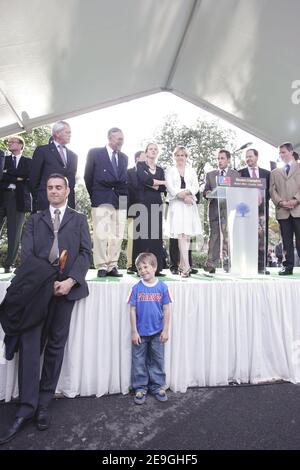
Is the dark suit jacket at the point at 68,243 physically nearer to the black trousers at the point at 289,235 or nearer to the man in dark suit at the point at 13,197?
the man in dark suit at the point at 13,197

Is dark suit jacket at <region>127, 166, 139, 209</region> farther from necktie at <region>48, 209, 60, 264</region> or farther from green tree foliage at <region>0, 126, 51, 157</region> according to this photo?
green tree foliage at <region>0, 126, 51, 157</region>

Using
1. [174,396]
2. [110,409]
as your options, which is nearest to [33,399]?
[110,409]

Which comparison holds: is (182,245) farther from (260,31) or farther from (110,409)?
(260,31)

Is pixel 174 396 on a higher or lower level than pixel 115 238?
lower

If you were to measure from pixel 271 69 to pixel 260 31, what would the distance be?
1.99ft

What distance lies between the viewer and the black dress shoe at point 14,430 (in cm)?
197

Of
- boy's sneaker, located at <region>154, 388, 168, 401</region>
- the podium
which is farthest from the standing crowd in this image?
the podium

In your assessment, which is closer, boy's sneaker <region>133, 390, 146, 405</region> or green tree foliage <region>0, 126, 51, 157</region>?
boy's sneaker <region>133, 390, 146, 405</region>

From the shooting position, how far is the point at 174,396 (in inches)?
106

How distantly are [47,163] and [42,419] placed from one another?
236 cm

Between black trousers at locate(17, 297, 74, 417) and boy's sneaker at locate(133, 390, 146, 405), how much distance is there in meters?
0.68

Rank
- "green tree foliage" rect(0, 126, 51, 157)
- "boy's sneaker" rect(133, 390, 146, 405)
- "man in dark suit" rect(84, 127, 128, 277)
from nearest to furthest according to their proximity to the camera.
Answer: "boy's sneaker" rect(133, 390, 146, 405) → "man in dark suit" rect(84, 127, 128, 277) → "green tree foliage" rect(0, 126, 51, 157)

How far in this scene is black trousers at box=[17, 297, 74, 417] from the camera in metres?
2.17

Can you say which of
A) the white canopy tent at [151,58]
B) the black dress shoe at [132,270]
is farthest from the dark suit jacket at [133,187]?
the white canopy tent at [151,58]
